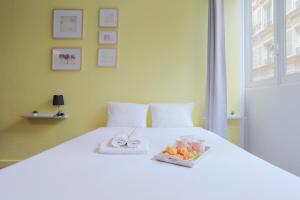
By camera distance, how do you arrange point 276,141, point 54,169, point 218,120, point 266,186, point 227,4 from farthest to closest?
point 227,4 → point 218,120 → point 276,141 → point 54,169 → point 266,186

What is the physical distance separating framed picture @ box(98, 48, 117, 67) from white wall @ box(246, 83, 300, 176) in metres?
1.81

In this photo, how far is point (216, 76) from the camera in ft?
8.74

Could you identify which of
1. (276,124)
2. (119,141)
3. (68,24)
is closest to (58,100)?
(68,24)

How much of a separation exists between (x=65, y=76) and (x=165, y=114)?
146 centimetres

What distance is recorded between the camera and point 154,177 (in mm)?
896

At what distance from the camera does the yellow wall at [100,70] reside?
2.94m

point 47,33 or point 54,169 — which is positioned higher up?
point 47,33

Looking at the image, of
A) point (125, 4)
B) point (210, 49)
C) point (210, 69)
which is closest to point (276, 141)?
point (210, 69)

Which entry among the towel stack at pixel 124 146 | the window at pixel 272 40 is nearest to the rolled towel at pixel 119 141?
the towel stack at pixel 124 146

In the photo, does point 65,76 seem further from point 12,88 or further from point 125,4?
point 125,4

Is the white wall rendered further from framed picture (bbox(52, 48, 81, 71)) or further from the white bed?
framed picture (bbox(52, 48, 81, 71))

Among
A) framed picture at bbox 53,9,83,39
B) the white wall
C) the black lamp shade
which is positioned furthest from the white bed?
framed picture at bbox 53,9,83,39

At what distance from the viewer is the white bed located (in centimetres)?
74

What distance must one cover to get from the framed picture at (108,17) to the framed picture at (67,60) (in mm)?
501
